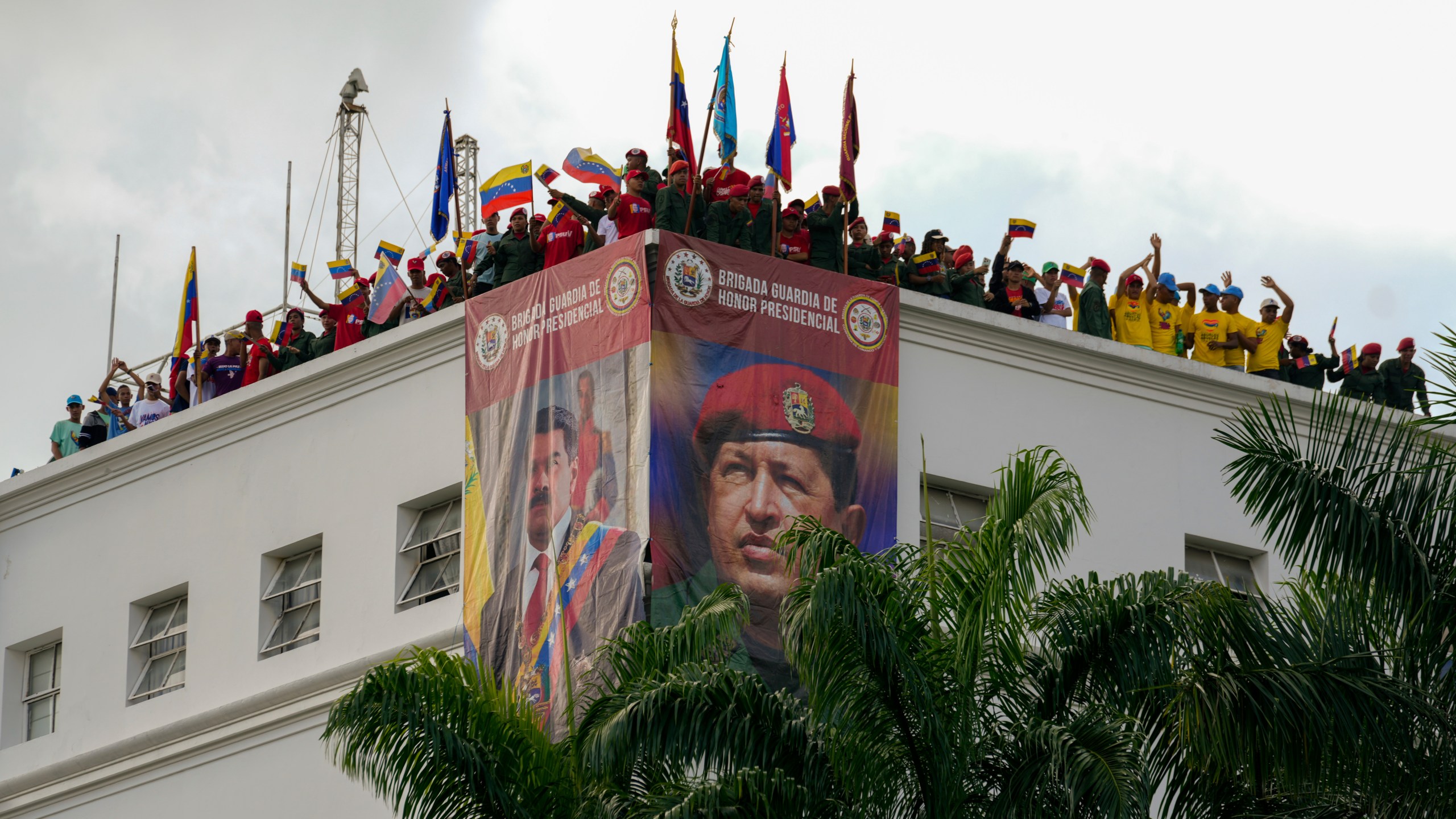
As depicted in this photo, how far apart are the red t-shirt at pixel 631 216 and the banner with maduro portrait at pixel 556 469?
314 mm

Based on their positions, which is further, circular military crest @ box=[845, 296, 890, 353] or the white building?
the white building

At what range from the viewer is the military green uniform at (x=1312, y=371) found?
28984mm

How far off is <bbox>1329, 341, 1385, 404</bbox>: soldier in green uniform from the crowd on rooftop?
0.02 m

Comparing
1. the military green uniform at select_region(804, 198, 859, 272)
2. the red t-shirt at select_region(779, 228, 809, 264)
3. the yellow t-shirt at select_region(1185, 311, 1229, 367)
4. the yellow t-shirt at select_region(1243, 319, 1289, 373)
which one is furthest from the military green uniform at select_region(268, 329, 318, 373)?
the yellow t-shirt at select_region(1243, 319, 1289, 373)

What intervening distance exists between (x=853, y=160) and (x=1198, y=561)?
20.4 ft

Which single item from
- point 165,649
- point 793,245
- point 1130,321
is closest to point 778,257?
point 793,245

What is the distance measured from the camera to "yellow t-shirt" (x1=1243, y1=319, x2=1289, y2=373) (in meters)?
28.7

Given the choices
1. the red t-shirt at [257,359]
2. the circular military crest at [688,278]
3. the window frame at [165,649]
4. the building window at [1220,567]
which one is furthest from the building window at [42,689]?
the building window at [1220,567]

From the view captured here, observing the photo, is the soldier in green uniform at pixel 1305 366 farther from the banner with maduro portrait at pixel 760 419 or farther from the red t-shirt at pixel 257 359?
the red t-shirt at pixel 257 359

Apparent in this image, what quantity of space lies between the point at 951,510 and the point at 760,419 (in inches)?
108

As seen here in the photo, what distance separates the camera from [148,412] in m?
30.4

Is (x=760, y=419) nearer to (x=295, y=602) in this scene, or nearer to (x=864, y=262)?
(x=864, y=262)

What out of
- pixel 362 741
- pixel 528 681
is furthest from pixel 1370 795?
pixel 528 681

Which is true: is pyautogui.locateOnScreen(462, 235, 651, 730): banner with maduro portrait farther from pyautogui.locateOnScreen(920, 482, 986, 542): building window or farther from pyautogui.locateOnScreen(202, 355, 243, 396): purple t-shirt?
pyautogui.locateOnScreen(202, 355, 243, 396): purple t-shirt
